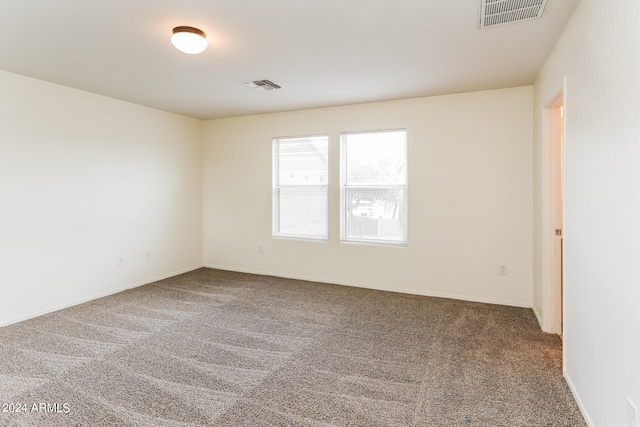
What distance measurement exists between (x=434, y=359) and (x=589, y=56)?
2280 mm

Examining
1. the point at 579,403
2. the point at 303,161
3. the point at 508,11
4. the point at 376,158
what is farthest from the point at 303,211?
the point at 579,403

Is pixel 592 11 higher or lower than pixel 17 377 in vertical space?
higher

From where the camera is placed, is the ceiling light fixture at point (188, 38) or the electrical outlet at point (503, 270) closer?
the ceiling light fixture at point (188, 38)

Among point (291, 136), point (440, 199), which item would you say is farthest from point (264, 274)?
point (440, 199)

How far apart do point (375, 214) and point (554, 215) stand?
6.95 feet

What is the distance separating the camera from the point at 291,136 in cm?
523

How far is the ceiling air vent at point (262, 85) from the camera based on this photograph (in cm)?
378

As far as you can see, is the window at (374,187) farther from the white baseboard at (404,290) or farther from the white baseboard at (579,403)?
the white baseboard at (579,403)

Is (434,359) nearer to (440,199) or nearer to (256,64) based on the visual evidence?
(440,199)

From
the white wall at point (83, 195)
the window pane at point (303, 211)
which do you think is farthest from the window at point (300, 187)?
the white wall at point (83, 195)

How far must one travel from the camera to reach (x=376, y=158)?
4.77 m

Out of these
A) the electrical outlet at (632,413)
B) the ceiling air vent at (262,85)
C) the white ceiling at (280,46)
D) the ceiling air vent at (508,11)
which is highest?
the ceiling air vent at (262,85)

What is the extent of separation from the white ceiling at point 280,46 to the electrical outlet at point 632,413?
2263 millimetres

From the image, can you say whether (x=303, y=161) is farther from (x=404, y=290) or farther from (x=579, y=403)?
(x=579, y=403)
